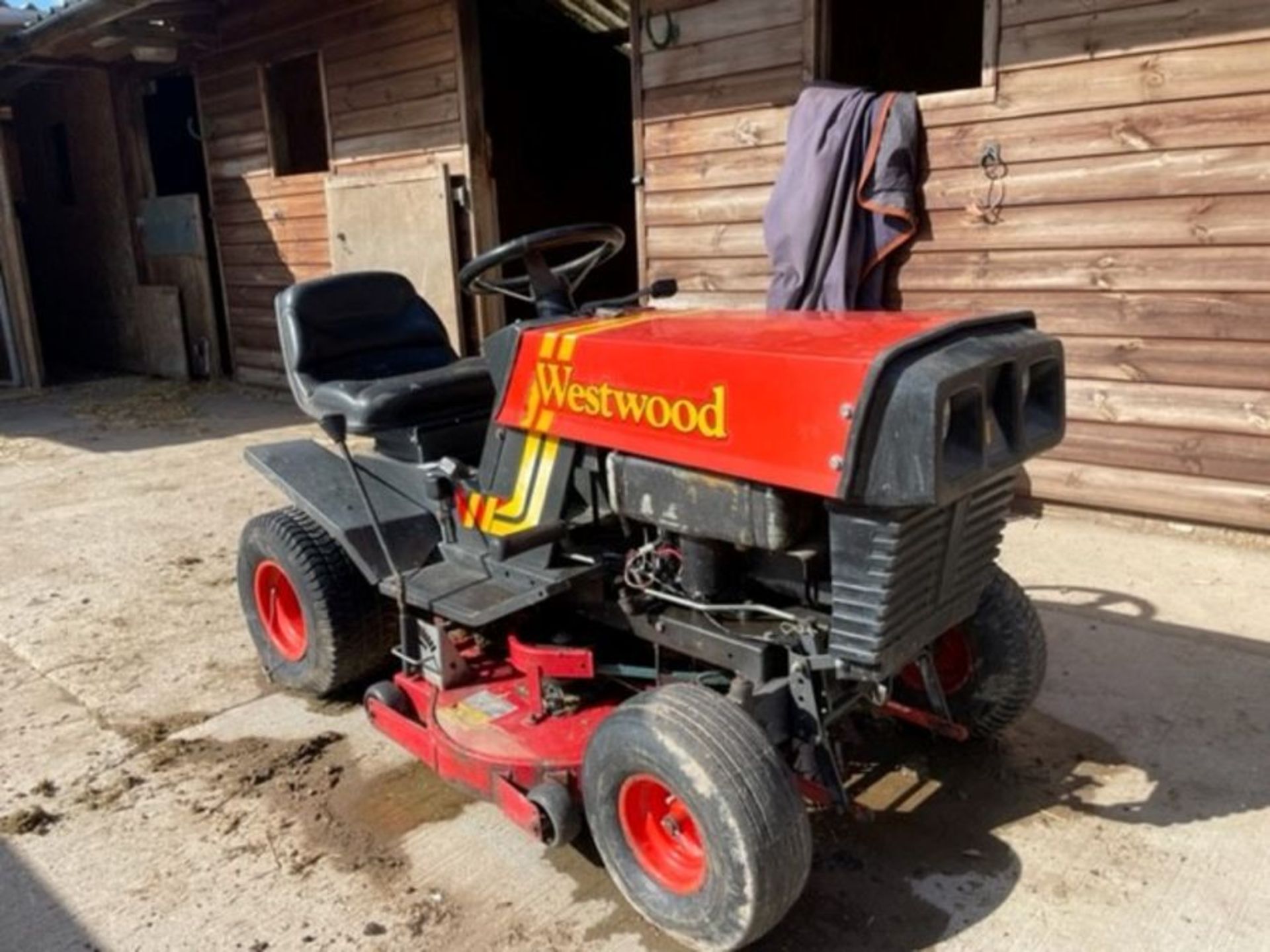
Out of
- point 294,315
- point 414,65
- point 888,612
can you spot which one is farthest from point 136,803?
point 414,65

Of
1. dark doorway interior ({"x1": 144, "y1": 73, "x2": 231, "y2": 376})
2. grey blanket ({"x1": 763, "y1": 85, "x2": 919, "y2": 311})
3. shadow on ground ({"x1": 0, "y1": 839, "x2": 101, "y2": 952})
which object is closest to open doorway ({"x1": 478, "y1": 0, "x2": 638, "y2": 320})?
grey blanket ({"x1": 763, "y1": 85, "x2": 919, "y2": 311})

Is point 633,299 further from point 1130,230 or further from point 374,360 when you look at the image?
point 1130,230

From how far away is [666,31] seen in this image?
518 centimetres

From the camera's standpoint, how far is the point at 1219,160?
3.72 m

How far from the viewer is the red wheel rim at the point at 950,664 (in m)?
2.49

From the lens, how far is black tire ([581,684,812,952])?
5.77 ft

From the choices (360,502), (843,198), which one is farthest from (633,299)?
(843,198)

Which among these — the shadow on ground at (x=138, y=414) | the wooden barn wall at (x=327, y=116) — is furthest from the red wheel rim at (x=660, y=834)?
the shadow on ground at (x=138, y=414)

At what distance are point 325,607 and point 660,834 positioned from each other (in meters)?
1.19

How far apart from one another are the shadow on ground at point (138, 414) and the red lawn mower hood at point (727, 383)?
206 inches

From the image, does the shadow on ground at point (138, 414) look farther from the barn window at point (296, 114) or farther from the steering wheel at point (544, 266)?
the steering wheel at point (544, 266)

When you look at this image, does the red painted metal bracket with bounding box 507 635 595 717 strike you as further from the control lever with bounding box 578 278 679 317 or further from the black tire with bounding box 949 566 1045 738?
the black tire with bounding box 949 566 1045 738

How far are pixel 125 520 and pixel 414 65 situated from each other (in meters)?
3.43

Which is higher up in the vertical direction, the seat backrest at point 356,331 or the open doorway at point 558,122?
the open doorway at point 558,122
